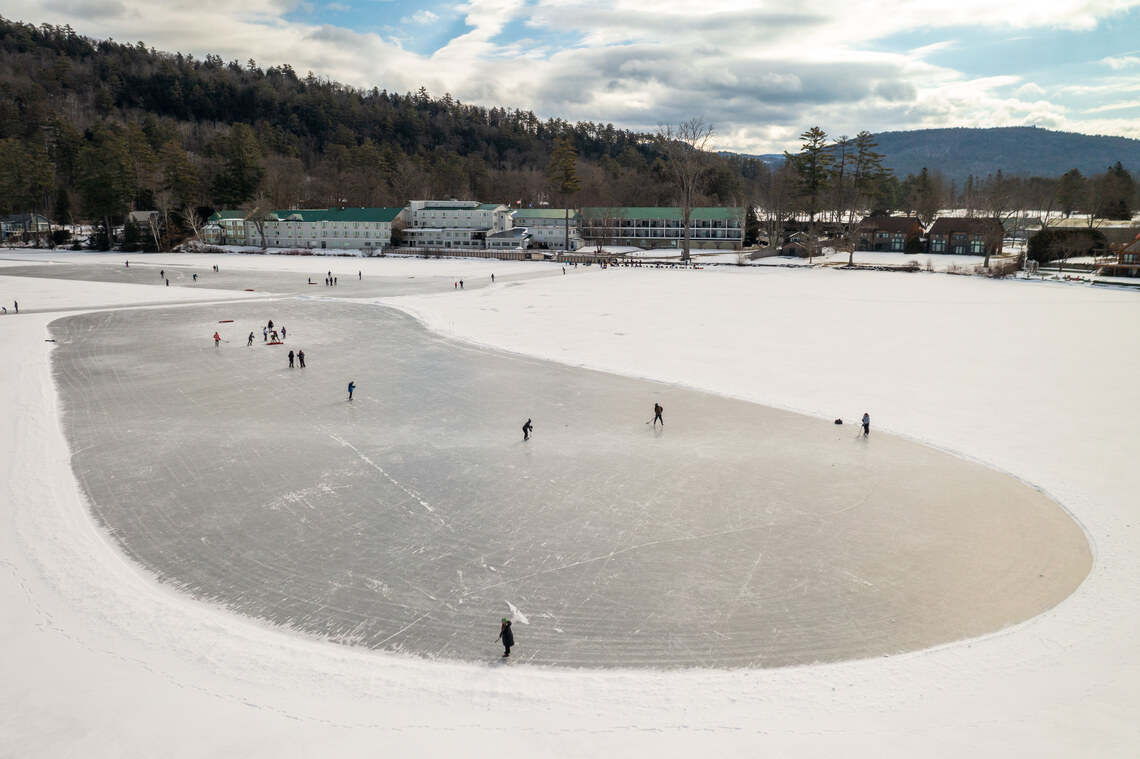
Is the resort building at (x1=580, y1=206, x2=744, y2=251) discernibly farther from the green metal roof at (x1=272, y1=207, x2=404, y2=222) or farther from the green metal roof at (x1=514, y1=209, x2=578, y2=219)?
the green metal roof at (x1=272, y1=207, x2=404, y2=222)

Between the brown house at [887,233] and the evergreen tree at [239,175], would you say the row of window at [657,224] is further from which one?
the evergreen tree at [239,175]

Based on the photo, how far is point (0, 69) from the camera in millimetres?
155750

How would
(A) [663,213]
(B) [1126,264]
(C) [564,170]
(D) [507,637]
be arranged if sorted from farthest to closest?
(C) [564,170] < (A) [663,213] < (B) [1126,264] < (D) [507,637]

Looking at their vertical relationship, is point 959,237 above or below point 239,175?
below

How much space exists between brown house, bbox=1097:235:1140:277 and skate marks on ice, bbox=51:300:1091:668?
56886mm

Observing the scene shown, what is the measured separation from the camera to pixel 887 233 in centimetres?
8269

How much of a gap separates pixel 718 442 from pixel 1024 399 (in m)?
11.9

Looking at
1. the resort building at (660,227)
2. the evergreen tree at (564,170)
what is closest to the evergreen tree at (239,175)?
the evergreen tree at (564,170)

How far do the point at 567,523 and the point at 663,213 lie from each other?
85935 mm

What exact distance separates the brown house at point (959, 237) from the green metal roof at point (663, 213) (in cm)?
2458

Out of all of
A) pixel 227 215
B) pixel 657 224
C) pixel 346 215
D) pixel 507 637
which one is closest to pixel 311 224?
pixel 346 215

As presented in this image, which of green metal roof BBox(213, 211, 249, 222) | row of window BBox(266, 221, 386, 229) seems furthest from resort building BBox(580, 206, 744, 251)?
green metal roof BBox(213, 211, 249, 222)

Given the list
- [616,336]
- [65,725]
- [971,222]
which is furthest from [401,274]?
[971,222]

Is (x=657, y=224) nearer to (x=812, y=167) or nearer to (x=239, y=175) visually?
(x=812, y=167)
